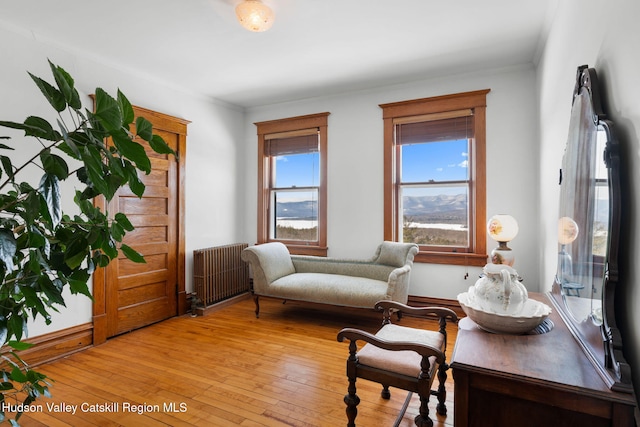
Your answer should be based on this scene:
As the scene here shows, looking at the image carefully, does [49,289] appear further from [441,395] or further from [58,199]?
[441,395]

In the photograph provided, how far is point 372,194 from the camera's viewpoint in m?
4.20

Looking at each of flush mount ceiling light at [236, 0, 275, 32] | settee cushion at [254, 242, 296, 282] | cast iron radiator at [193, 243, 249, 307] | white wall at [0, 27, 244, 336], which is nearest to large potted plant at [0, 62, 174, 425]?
flush mount ceiling light at [236, 0, 275, 32]

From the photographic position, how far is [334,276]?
3980mm

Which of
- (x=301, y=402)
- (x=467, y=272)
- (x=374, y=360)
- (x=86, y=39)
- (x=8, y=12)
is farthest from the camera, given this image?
(x=467, y=272)

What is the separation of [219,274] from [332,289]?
168cm

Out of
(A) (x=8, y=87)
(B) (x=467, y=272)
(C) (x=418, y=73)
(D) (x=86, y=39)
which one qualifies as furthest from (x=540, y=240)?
(A) (x=8, y=87)

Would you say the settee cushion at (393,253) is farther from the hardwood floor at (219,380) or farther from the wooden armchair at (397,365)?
the wooden armchair at (397,365)

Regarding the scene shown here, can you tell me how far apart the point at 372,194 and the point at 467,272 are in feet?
4.76

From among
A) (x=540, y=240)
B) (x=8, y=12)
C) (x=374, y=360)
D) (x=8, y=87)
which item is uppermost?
(x=8, y=12)

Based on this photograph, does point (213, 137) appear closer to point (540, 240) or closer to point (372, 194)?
point (372, 194)

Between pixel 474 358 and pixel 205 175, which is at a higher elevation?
pixel 205 175

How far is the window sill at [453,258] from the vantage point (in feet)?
11.9

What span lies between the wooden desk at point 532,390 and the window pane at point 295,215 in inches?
136

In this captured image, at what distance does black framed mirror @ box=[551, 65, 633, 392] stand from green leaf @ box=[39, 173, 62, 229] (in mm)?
1585
